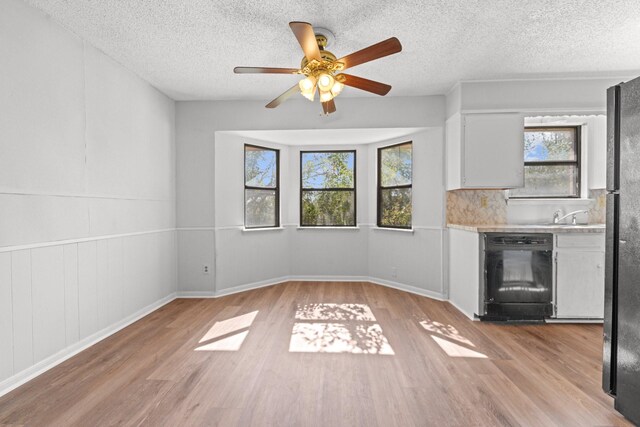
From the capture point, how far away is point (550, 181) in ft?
13.4

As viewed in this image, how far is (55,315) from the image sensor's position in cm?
249

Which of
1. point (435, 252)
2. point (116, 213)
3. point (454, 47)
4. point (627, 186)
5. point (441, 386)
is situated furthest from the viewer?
point (435, 252)

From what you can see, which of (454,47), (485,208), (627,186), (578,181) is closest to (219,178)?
(454,47)

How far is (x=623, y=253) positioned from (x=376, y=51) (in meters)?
1.88

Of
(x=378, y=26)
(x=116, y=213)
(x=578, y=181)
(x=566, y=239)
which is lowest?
(x=566, y=239)

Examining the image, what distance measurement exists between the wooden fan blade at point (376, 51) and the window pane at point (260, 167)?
2.85 meters

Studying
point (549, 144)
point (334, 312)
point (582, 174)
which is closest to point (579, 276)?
point (582, 174)

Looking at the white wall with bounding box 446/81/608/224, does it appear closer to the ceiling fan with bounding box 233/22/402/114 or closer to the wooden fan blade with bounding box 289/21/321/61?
the ceiling fan with bounding box 233/22/402/114

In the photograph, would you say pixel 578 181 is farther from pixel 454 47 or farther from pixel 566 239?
pixel 454 47

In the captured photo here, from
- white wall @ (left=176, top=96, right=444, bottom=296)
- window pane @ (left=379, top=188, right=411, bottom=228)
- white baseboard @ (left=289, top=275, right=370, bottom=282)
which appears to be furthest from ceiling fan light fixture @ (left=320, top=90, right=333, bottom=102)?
white baseboard @ (left=289, top=275, right=370, bottom=282)

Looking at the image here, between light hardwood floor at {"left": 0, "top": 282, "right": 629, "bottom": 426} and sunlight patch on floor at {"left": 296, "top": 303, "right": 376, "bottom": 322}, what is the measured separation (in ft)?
0.11

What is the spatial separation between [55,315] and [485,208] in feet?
14.6

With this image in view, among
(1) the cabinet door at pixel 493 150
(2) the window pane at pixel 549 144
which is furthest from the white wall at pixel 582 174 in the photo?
(1) the cabinet door at pixel 493 150

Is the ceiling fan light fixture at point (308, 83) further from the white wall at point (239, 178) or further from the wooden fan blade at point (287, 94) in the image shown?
the white wall at point (239, 178)
